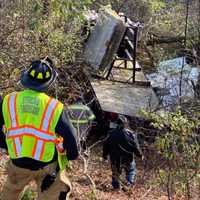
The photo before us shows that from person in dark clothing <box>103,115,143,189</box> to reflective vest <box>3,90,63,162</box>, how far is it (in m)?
4.06

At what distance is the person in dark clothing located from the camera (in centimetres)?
779

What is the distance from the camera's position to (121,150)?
788cm

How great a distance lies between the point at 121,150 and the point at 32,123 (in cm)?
431

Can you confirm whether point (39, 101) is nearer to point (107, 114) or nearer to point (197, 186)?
point (197, 186)

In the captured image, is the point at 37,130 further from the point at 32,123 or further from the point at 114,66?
the point at 114,66

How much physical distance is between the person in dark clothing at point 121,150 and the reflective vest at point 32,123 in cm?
406

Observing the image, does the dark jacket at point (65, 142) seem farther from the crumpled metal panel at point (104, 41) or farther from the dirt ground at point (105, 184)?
the crumpled metal panel at point (104, 41)

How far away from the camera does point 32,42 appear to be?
8.69 metres

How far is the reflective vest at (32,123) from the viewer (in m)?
3.69

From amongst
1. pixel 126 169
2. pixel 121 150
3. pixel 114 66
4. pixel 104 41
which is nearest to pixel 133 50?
pixel 104 41

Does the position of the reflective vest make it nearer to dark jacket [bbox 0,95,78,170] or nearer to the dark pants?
dark jacket [bbox 0,95,78,170]

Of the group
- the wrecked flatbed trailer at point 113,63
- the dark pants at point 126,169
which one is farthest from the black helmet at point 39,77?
the wrecked flatbed trailer at point 113,63

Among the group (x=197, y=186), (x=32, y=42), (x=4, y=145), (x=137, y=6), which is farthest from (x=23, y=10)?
(x=137, y=6)

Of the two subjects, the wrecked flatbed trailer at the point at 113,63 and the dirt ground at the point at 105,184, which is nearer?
the dirt ground at the point at 105,184
